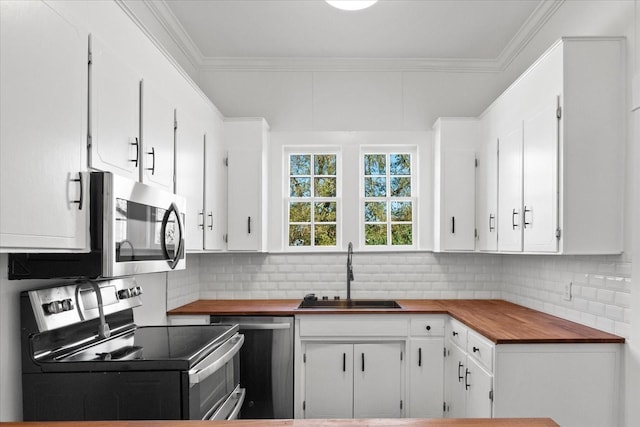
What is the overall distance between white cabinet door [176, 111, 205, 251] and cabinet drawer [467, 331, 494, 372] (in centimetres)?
176

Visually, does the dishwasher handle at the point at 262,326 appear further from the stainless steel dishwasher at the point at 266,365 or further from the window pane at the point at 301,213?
the window pane at the point at 301,213

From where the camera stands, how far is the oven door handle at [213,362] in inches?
70.3

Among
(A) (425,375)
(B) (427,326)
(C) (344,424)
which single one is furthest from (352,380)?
(C) (344,424)

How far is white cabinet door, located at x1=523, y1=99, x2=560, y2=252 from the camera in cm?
243

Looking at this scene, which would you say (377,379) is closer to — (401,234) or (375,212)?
(401,234)

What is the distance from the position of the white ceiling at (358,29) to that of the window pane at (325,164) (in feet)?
2.71

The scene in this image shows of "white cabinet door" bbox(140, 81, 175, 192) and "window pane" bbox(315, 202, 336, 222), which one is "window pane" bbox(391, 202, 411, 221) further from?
"white cabinet door" bbox(140, 81, 175, 192)

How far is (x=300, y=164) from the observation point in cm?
418

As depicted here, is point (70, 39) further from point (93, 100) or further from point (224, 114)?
point (224, 114)

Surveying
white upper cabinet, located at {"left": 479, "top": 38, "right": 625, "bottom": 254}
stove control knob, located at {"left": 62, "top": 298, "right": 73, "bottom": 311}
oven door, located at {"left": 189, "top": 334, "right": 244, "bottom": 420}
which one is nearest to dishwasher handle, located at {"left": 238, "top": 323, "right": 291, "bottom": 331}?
oven door, located at {"left": 189, "top": 334, "right": 244, "bottom": 420}

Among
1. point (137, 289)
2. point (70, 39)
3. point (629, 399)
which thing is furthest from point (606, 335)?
point (70, 39)

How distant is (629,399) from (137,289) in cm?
249

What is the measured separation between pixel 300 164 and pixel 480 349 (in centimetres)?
223

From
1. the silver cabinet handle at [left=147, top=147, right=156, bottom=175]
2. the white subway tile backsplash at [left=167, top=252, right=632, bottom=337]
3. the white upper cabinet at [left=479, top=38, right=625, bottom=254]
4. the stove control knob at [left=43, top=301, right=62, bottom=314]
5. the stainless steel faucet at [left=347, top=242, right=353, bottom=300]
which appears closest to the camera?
the stove control knob at [left=43, top=301, right=62, bottom=314]
